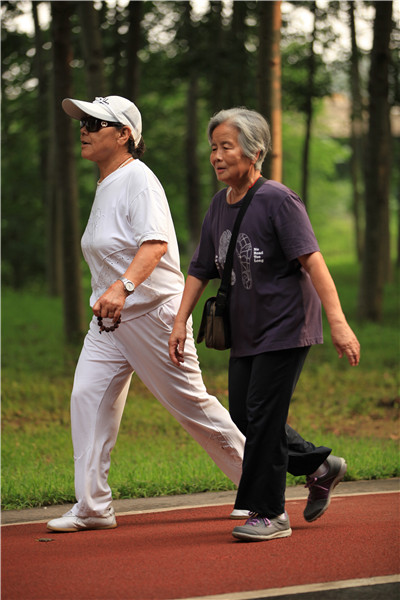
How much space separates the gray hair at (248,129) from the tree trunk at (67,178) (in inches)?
436

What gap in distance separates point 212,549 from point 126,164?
7.23 feet

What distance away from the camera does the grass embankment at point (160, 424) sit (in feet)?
24.2

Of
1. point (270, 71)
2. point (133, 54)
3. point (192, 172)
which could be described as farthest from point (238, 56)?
point (270, 71)

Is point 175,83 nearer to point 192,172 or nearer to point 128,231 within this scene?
point 192,172

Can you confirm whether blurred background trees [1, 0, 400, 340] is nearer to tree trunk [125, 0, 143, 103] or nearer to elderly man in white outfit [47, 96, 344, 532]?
tree trunk [125, 0, 143, 103]

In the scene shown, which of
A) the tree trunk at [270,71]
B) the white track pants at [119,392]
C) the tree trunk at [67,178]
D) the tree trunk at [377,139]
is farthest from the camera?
the tree trunk at [377,139]

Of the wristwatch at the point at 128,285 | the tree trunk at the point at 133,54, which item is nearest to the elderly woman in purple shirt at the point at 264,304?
the wristwatch at the point at 128,285

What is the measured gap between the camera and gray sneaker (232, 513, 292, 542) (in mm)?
5238

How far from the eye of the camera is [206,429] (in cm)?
577

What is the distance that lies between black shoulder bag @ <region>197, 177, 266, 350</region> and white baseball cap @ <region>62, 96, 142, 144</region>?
0.86 meters

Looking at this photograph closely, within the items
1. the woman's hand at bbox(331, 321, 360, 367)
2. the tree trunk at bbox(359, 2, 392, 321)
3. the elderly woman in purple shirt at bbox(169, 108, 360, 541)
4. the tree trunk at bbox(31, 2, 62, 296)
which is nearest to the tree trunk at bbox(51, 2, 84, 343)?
the tree trunk at bbox(359, 2, 392, 321)

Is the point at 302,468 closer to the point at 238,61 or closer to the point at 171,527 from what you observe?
the point at 171,527

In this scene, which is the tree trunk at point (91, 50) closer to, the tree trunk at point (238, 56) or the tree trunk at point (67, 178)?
the tree trunk at point (67, 178)

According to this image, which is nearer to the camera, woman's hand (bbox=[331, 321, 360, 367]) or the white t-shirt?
woman's hand (bbox=[331, 321, 360, 367])
